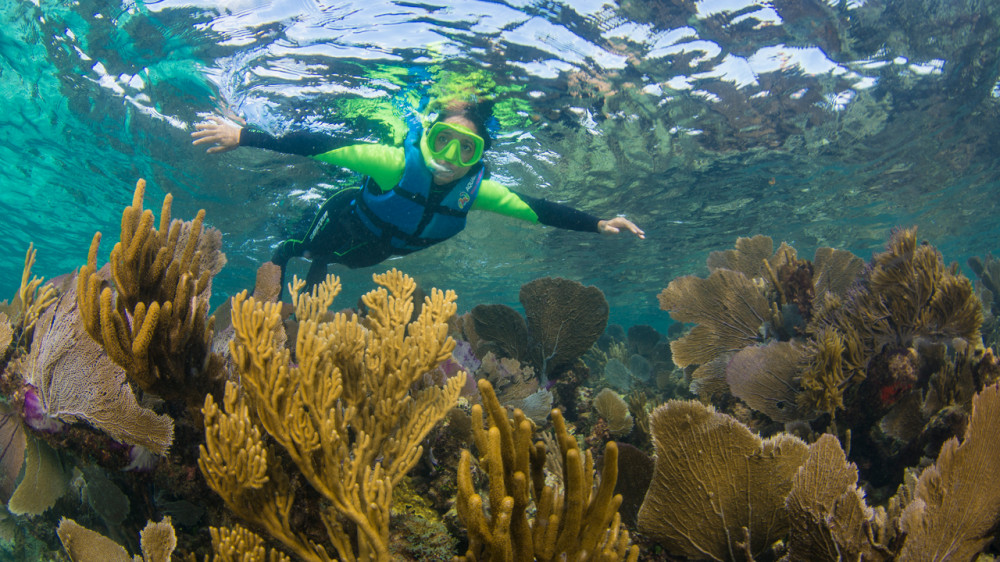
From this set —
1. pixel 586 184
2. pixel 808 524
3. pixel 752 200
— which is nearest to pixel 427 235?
pixel 808 524

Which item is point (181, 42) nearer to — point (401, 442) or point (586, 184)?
point (401, 442)

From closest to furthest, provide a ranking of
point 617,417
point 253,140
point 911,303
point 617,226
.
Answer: point 911,303
point 617,417
point 253,140
point 617,226

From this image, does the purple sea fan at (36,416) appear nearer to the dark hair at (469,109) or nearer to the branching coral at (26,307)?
the branching coral at (26,307)

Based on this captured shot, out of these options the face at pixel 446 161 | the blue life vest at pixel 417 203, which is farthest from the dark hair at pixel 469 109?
the face at pixel 446 161

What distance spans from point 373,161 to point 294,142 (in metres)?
1.35

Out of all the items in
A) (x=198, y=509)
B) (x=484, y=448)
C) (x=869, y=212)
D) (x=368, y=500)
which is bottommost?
(x=869, y=212)

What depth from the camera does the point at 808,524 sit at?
6.12 ft

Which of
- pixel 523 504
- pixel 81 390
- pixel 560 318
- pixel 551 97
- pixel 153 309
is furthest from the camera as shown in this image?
pixel 551 97

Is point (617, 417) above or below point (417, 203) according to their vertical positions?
below

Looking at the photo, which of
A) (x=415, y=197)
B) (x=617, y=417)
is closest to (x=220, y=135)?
(x=415, y=197)

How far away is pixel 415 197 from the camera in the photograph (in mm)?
6652

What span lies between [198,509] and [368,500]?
1.43 m

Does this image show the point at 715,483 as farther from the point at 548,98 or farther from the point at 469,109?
the point at 469,109

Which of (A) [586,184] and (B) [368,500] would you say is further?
(A) [586,184]
